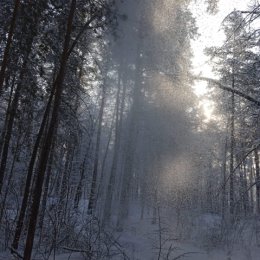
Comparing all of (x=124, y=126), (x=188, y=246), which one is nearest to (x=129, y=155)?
(x=188, y=246)

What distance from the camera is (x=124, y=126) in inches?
1196

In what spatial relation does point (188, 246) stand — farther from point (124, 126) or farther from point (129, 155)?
point (124, 126)

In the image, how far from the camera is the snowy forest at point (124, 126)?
7883 mm

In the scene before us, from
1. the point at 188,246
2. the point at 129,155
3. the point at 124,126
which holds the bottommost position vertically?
the point at 188,246

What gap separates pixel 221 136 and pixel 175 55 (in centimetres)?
1396

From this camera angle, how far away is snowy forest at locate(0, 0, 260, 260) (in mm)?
7883

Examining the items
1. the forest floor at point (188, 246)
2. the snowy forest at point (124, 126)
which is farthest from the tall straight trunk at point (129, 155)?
the forest floor at point (188, 246)

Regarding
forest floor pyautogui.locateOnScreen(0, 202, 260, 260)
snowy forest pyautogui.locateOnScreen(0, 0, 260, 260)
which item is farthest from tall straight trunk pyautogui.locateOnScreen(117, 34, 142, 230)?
forest floor pyautogui.locateOnScreen(0, 202, 260, 260)

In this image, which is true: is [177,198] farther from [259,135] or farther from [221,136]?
[221,136]

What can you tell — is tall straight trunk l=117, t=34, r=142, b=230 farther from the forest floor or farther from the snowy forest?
the forest floor

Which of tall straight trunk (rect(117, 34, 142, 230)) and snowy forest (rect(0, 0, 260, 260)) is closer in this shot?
snowy forest (rect(0, 0, 260, 260))

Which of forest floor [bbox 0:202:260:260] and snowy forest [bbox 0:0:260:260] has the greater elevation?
snowy forest [bbox 0:0:260:260]

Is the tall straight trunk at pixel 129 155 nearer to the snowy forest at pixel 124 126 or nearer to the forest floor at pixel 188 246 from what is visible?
the snowy forest at pixel 124 126

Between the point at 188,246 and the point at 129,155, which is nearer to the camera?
the point at 188,246
